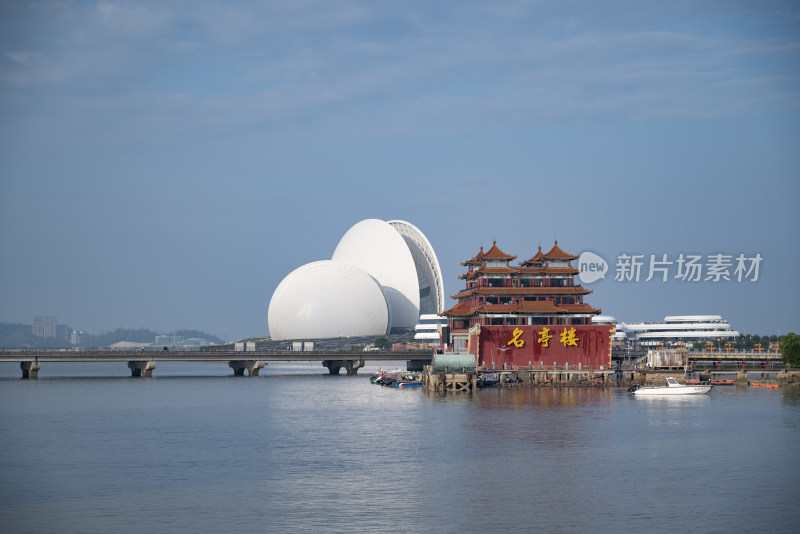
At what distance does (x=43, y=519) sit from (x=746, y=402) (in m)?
69.4

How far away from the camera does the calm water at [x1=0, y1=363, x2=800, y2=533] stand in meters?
39.4

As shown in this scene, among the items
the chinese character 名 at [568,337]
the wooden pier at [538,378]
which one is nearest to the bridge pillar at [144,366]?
the wooden pier at [538,378]

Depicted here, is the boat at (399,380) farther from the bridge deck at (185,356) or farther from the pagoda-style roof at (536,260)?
the pagoda-style roof at (536,260)

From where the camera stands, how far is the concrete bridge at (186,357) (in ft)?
430

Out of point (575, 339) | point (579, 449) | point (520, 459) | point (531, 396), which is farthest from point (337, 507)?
point (575, 339)

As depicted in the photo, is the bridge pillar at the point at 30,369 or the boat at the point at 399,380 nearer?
the boat at the point at 399,380

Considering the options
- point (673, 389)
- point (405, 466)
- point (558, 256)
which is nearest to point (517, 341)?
point (558, 256)

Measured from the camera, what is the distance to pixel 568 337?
113 metres

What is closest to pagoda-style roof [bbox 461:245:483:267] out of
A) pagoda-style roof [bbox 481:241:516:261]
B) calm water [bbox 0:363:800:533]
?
pagoda-style roof [bbox 481:241:516:261]

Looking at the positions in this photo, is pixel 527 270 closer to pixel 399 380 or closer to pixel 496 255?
pixel 496 255

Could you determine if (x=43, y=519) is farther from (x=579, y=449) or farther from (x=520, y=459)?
(x=579, y=449)

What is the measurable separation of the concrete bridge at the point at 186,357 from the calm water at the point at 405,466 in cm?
4138

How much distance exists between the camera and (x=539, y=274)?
4710 inches

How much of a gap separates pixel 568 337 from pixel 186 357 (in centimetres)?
5212
